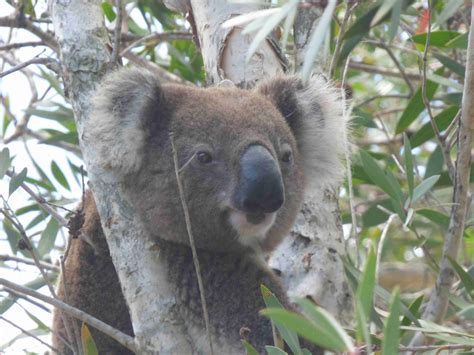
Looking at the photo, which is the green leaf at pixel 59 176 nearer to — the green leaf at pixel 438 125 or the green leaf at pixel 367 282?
the green leaf at pixel 438 125

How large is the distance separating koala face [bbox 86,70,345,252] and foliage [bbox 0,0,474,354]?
0.87 feet

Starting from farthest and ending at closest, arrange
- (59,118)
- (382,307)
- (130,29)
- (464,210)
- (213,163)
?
(130,29) < (59,118) < (382,307) < (213,163) < (464,210)

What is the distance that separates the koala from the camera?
112 inches

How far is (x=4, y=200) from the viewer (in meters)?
2.76

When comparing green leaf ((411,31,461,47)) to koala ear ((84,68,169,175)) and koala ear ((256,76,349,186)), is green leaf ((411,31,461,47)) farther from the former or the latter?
koala ear ((84,68,169,175))

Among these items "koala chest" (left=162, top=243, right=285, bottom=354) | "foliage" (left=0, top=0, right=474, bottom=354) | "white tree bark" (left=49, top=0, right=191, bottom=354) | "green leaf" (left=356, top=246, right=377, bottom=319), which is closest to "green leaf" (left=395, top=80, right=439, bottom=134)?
"foliage" (left=0, top=0, right=474, bottom=354)

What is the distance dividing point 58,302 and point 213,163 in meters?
0.85

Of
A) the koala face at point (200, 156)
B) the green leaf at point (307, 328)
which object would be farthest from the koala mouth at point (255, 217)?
the green leaf at point (307, 328)

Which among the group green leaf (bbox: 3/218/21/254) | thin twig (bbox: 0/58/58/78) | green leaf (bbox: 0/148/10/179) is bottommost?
green leaf (bbox: 3/218/21/254)

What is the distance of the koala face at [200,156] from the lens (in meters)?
2.88

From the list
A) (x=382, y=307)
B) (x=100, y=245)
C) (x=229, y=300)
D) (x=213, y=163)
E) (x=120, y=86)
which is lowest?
(x=382, y=307)

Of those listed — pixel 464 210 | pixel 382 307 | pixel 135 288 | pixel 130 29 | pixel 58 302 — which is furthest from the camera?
pixel 130 29

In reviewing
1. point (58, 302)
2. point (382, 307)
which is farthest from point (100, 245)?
point (382, 307)

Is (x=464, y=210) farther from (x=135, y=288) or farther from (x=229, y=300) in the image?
(x=135, y=288)
